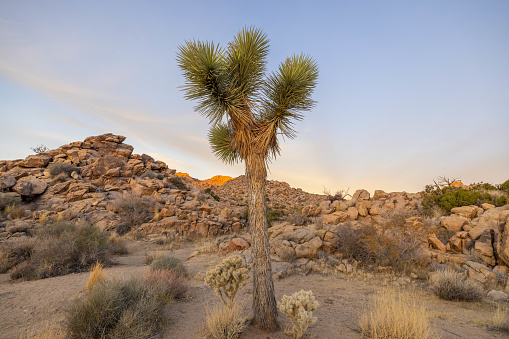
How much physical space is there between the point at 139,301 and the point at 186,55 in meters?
4.96

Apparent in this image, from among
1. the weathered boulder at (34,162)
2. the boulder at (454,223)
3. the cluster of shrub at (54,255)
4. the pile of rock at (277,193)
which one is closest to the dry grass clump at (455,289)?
the boulder at (454,223)

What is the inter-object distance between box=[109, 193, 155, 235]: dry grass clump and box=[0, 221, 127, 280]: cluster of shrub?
7.37 metres

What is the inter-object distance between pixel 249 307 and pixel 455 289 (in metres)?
5.68

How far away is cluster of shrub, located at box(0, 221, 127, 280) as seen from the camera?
819 cm

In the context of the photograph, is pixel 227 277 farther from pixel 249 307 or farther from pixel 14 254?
pixel 14 254

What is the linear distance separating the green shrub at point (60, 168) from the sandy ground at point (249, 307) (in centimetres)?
1737

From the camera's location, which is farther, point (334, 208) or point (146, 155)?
point (146, 155)

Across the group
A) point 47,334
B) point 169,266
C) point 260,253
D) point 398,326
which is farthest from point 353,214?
point 47,334

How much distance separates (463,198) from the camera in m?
13.7

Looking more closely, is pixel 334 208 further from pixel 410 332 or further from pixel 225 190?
pixel 225 190

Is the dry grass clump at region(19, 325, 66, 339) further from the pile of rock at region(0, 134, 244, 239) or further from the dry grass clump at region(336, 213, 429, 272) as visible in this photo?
the pile of rock at region(0, 134, 244, 239)

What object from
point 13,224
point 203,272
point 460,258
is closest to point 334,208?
point 460,258

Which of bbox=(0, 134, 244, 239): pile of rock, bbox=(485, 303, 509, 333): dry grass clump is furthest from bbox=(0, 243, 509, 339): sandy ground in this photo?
bbox=(0, 134, 244, 239): pile of rock

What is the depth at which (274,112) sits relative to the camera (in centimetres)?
536
